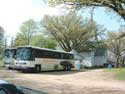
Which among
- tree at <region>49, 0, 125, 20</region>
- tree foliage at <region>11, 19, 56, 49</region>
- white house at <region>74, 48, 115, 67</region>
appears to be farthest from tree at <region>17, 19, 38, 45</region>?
tree at <region>49, 0, 125, 20</region>

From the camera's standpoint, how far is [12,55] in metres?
45.2

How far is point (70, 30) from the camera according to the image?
76.4 m

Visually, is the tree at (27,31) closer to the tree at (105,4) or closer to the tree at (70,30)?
the tree at (70,30)

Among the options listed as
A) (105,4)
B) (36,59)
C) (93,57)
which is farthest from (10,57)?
(93,57)

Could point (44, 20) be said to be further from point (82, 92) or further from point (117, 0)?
point (82, 92)

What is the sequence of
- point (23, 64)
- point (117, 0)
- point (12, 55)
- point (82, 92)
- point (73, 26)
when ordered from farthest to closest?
point (73, 26)
point (12, 55)
point (23, 64)
point (117, 0)
point (82, 92)

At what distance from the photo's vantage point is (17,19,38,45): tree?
304 ft

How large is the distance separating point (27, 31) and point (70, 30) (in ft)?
70.7

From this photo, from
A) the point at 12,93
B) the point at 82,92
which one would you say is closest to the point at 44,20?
the point at 82,92

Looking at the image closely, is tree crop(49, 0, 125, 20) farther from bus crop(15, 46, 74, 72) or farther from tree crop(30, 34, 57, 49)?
tree crop(30, 34, 57, 49)

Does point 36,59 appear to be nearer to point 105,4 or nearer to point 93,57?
point 105,4

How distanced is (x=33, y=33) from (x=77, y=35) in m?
19.3

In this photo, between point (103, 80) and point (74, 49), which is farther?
point (74, 49)

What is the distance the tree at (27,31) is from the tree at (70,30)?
15.7 m
